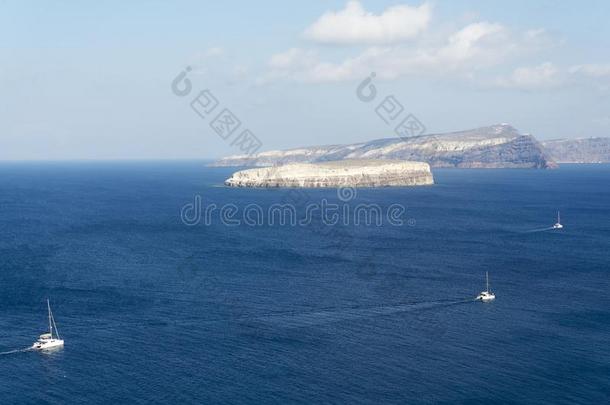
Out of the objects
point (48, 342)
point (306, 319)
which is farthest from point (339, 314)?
point (48, 342)

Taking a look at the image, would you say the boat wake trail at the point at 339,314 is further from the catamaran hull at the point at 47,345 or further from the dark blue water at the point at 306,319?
the catamaran hull at the point at 47,345

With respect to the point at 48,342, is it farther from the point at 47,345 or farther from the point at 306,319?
the point at 306,319

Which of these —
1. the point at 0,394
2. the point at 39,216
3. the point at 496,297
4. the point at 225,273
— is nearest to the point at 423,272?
the point at 496,297

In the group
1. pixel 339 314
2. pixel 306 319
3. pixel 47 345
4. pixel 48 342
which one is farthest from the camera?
pixel 339 314

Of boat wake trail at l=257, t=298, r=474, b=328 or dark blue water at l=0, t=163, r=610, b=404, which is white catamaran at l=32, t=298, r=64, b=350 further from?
boat wake trail at l=257, t=298, r=474, b=328

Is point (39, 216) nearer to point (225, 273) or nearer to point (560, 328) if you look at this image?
point (225, 273)

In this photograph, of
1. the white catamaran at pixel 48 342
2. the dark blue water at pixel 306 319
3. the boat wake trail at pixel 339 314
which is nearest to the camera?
the dark blue water at pixel 306 319

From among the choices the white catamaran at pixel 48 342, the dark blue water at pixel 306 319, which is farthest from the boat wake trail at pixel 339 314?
the white catamaran at pixel 48 342
